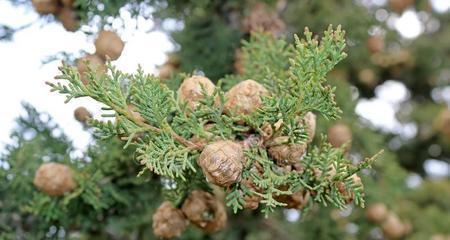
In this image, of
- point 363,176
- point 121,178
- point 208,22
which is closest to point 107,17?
point 121,178

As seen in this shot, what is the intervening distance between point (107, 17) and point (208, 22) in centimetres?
49

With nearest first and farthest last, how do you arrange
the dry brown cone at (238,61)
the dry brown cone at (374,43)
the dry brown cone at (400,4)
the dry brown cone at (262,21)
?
the dry brown cone at (238,61) < the dry brown cone at (262,21) < the dry brown cone at (374,43) < the dry brown cone at (400,4)

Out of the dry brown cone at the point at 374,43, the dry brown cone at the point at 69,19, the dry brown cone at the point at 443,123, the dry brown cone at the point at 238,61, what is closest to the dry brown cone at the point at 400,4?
the dry brown cone at the point at 374,43

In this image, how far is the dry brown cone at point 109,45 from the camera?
1.13 m

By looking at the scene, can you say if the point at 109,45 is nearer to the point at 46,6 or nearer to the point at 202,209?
the point at 46,6

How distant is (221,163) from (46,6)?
2.16 feet

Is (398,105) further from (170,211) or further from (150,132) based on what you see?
(150,132)

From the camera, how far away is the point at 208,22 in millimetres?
1618

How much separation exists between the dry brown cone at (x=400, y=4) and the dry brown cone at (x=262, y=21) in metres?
0.68

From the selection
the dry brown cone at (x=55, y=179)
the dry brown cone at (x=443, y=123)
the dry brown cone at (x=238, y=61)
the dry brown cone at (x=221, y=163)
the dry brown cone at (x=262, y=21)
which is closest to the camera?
the dry brown cone at (x=221, y=163)

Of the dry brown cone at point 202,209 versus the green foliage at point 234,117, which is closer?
the green foliage at point 234,117

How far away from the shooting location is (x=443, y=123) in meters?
2.39

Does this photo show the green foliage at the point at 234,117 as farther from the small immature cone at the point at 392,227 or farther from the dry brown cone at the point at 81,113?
the small immature cone at the point at 392,227

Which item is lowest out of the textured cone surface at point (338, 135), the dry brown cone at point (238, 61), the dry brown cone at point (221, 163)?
the dry brown cone at point (221, 163)
